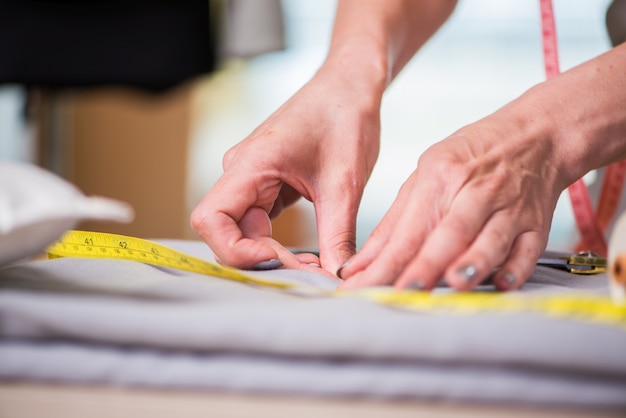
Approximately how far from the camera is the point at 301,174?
89 centimetres

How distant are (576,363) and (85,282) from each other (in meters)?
0.36

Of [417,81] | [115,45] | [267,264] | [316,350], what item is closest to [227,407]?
[316,350]

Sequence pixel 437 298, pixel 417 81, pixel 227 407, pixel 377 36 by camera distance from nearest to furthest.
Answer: pixel 227 407 < pixel 437 298 < pixel 377 36 < pixel 417 81

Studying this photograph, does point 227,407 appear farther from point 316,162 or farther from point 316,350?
point 316,162

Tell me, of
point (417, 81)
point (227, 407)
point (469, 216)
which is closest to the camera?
point (227, 407)

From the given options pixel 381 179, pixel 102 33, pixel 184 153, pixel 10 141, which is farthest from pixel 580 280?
pixel 381 179

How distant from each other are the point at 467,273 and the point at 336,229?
26 cm

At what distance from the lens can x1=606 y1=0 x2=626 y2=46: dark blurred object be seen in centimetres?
124

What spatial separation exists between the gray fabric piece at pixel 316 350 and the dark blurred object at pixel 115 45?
2.01 meters

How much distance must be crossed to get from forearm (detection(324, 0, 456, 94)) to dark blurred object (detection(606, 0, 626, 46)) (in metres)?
0.29

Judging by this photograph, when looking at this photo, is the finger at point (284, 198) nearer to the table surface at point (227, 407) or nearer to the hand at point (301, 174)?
the hand at point (301, 174)

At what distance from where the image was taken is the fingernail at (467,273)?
0.60 m

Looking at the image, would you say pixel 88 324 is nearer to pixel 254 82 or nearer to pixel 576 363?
pixel 576 363

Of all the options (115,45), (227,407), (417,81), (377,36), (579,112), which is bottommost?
(227,407)
